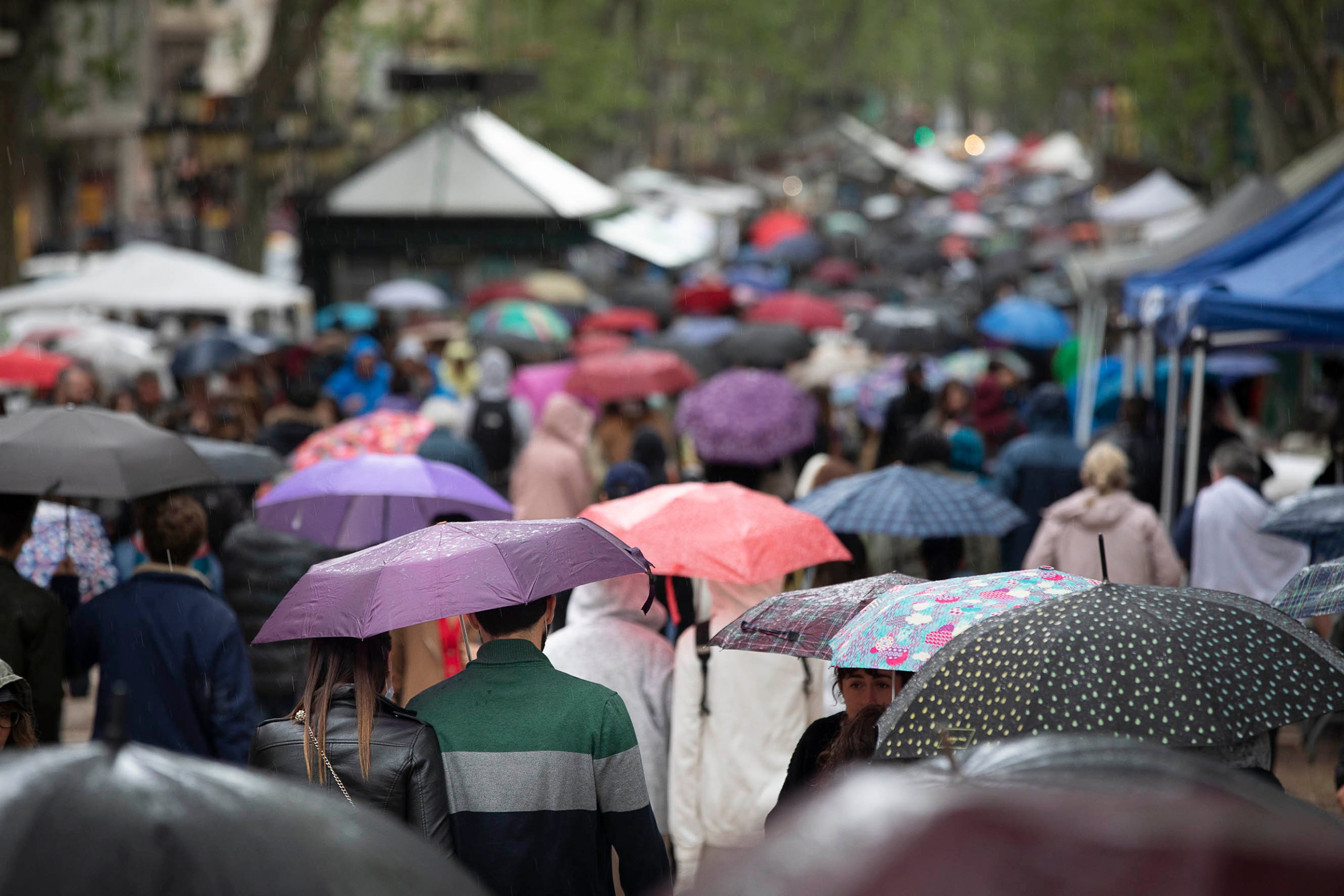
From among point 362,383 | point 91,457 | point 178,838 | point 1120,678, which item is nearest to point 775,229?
point 362,383

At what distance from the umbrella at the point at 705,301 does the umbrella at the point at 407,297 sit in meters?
3.47

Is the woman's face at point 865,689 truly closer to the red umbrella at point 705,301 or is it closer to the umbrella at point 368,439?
the umbrella at point 368,439

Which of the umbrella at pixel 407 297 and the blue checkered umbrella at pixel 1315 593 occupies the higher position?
the blue checkered umbrella at pixel 1315 593

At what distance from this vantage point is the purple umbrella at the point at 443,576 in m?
3.63

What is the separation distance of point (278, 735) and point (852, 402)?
11.3 m

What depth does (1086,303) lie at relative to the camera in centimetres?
1623

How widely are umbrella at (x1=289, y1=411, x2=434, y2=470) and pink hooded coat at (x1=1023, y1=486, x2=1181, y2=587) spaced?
318 cm

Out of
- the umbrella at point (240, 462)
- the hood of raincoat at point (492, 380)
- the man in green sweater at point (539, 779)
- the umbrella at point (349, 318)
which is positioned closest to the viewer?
the man in green sweater at point (539, 779)

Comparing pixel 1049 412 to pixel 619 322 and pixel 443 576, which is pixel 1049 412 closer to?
pixel 443 576

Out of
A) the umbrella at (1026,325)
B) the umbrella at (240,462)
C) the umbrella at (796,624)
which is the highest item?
the umbrella at (1026,325)

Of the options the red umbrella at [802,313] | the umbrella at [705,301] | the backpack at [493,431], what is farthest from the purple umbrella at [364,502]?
the umbrella at [705,301]

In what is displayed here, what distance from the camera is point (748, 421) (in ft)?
31.0

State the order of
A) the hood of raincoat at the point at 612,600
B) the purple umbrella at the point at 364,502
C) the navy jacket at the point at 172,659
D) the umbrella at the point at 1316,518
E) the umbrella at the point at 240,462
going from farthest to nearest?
the umbrella at the point at 240,462 → the purple umbrella at the point at 364,502 → the umbrella at the point at 1316,518 → the hood of raincoat at the point at 612,600 → the navy jacket at the point at 172,659

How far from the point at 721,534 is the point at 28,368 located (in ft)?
23.2
